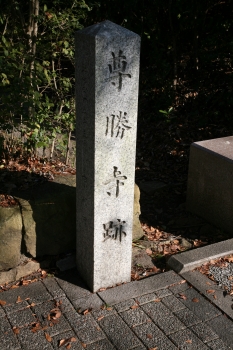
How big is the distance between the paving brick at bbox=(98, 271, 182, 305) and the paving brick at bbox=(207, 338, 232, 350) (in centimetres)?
78

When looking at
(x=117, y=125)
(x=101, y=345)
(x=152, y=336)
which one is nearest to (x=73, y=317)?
(x=101, y=345)

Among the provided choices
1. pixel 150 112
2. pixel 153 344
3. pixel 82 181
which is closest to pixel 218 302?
pixel 153 344

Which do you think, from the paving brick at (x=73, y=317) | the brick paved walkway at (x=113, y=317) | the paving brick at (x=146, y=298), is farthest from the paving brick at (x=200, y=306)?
the paving brick at (x=73, y=317)

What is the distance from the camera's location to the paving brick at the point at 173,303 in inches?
159

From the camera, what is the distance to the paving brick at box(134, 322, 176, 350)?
142 inches

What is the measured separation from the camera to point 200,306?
160 inches

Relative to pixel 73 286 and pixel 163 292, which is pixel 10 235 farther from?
pixel 163 292

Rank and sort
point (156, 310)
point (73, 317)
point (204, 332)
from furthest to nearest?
point (156, 310)
point (73, 317)
point (204, 332)

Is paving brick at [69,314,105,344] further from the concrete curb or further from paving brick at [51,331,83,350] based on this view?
the concrete curb

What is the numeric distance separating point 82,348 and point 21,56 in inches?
131

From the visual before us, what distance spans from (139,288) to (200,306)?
1.91 ft

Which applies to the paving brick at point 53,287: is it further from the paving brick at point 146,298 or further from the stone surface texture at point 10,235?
the paving brick at point 146,298

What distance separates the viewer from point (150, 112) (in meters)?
8.70

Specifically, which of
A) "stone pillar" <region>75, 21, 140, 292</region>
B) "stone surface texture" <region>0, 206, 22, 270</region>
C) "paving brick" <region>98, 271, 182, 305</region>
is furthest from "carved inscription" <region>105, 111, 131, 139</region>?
"paving brick" <region>98, 271, 182, 305</region>
